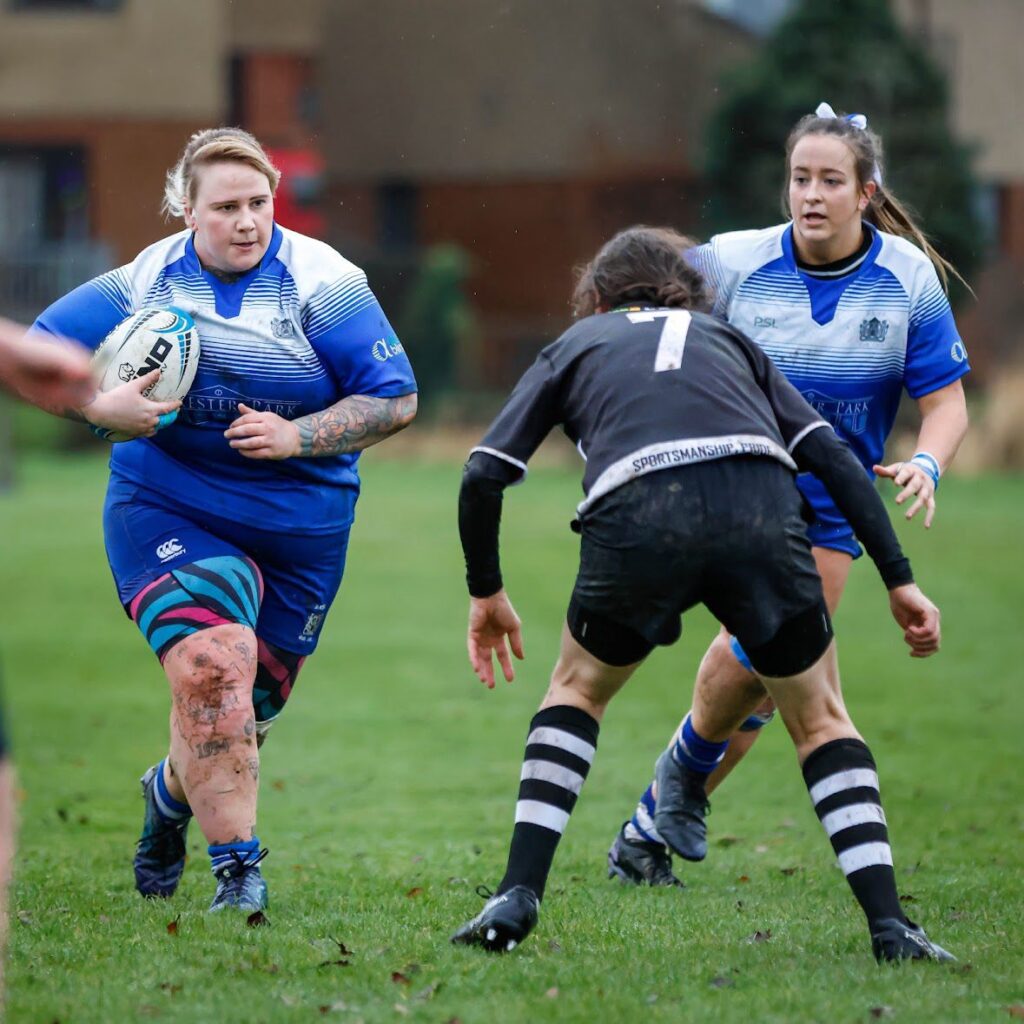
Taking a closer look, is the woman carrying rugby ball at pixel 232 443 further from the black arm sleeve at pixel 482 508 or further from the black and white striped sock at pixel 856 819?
the black and white striped sock at pixel 856 819

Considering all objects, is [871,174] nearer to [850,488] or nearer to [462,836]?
[850,488]

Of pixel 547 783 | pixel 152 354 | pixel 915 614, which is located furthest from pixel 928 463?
pixel 152 354

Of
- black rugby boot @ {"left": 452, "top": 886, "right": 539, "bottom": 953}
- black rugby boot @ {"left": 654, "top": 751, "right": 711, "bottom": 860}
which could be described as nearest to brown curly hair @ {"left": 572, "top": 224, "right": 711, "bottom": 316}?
black rugby boot @ {"left": 452, "top": 886, "right": 539, "bottom": 953}

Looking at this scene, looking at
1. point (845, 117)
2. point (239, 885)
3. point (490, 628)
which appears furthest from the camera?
point (845, 117)

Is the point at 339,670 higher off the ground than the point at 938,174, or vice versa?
the point at 938,174

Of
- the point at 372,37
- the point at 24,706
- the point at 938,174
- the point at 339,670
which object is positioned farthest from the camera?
the point at 372,37

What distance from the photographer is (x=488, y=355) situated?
120ft

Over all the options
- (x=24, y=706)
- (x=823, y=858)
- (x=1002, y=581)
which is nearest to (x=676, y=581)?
(x=823, y=858)

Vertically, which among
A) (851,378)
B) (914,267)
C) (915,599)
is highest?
(914,267)

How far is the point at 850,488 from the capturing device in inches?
194

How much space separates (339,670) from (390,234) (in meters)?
27.6

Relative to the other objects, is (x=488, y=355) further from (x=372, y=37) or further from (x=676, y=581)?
(x=676, y=581)

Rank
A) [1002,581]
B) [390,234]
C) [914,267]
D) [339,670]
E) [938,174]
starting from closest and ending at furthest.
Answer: [914,267] < [339,670] < [1002,581] < [938,174] < [390,234]

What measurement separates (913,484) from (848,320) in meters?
0.90
